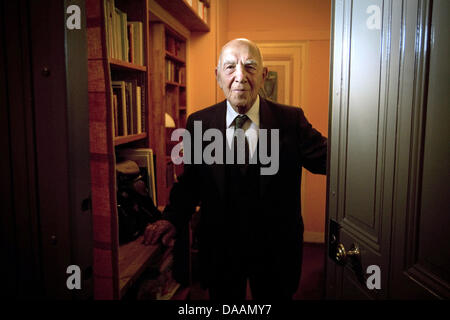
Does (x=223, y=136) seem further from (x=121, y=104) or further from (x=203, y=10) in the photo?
(x=203, y=10)

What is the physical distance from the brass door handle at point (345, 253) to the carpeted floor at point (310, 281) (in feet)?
4.25

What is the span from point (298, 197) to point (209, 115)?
58 cm

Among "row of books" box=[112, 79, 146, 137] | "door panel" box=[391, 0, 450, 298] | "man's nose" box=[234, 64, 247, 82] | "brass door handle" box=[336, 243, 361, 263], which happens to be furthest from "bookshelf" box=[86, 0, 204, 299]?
"door panel" box=[391, 0, 450, 298]

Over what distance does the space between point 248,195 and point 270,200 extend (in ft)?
0.34

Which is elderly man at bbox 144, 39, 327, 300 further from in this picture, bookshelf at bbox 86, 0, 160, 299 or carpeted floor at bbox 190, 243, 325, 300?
carpeted floor at bbox 190, 243, 325, 300

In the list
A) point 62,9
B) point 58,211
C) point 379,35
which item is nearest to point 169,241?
point 58,211

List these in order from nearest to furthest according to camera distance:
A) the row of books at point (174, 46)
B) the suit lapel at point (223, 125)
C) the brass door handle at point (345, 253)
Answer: the brass door handle at point (345, 253)
the suit lapel at point (223, 125)
the row of books at point (174, 46)

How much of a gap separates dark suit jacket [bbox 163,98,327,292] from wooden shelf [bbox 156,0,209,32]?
1121mm

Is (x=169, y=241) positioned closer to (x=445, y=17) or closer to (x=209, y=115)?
(x=209, y=115)

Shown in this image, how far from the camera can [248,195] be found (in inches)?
56.5

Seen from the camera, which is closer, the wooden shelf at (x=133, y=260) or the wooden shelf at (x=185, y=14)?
the wooden shelf at (x=133, y=260)

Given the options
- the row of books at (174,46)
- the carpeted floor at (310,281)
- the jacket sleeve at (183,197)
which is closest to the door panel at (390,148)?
the jacket sleeve at (183,197)

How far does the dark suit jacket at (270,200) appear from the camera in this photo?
1.45 metres

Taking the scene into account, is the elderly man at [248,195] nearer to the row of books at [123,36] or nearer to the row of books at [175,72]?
the row of books at [123,36]
